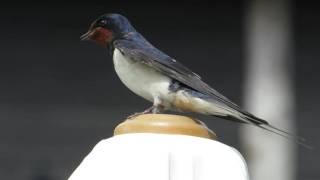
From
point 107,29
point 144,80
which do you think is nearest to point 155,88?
point 144,80

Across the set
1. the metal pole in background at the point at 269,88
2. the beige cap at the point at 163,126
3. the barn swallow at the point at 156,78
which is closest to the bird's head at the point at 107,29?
the barn swallow at the point at 156,78

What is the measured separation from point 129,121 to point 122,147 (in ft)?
0.45

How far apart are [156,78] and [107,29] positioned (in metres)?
0.21

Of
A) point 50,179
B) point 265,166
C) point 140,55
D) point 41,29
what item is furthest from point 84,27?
point 140,55

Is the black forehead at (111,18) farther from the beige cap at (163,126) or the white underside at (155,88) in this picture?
the beige cap at (163,126)

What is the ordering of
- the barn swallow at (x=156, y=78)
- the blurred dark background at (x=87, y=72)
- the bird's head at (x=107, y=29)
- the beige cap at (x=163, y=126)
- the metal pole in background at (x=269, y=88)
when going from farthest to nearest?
the blurred dark background at (x=87, y=72) < the metal pole in background at (x=269, y=88) < the bird's head at (x=107, y=29) < the barn swallow at (x=156, y=78) < the beige cap at (x=163, y=126)

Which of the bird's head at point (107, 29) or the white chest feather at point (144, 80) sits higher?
the bird's head at point (107, 29)

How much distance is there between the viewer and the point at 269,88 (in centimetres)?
575

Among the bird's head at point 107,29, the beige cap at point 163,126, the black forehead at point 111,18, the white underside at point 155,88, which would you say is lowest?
the beige cap at point 163,126

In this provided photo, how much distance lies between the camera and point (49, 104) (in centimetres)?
608

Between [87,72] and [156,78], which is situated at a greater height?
[87,72]

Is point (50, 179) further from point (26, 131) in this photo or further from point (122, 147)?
point (122, 147)

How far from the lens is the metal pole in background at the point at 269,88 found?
5.70m

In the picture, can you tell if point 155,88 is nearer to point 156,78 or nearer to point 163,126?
point 156,78
